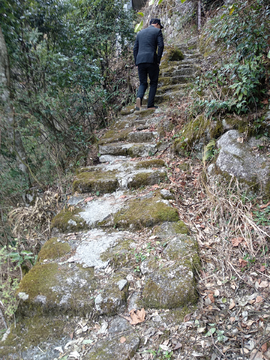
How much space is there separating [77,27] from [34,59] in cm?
169

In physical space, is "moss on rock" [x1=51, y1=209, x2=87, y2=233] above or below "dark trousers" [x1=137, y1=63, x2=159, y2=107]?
below

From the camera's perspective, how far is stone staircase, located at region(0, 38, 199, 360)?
4.71ft

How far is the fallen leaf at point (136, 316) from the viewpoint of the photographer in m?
1.45

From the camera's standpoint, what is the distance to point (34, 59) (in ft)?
12.6

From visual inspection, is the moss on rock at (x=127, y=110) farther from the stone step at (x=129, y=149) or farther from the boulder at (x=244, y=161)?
the boulder at (x=244, y=161)

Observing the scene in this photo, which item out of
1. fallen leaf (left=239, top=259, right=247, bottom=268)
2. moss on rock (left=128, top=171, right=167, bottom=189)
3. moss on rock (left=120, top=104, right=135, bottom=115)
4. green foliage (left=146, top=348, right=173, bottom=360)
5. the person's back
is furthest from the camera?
moss on rock (left=120, top=104, right=135, bottom=115)

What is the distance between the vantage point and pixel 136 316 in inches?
58.2

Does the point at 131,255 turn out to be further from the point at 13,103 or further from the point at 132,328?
the point at 13,103

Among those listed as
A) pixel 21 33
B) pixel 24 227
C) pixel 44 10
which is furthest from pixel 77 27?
pixel 24 227

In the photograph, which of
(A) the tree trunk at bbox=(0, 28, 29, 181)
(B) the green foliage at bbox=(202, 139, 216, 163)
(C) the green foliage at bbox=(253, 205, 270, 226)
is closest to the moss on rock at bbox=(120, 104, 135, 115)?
(A) the tree trunk at bbox=(0, 28, 29, 181)

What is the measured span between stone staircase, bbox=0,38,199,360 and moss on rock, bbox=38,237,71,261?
12mm

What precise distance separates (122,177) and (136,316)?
76.4 inches

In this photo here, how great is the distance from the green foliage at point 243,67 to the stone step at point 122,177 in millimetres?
1104

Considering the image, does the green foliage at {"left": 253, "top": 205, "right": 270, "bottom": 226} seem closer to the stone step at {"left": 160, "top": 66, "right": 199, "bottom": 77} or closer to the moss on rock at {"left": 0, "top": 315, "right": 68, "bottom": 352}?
the moss on rock at {"left": 0, "top": 315, "right": 68, "bottom": 352}
